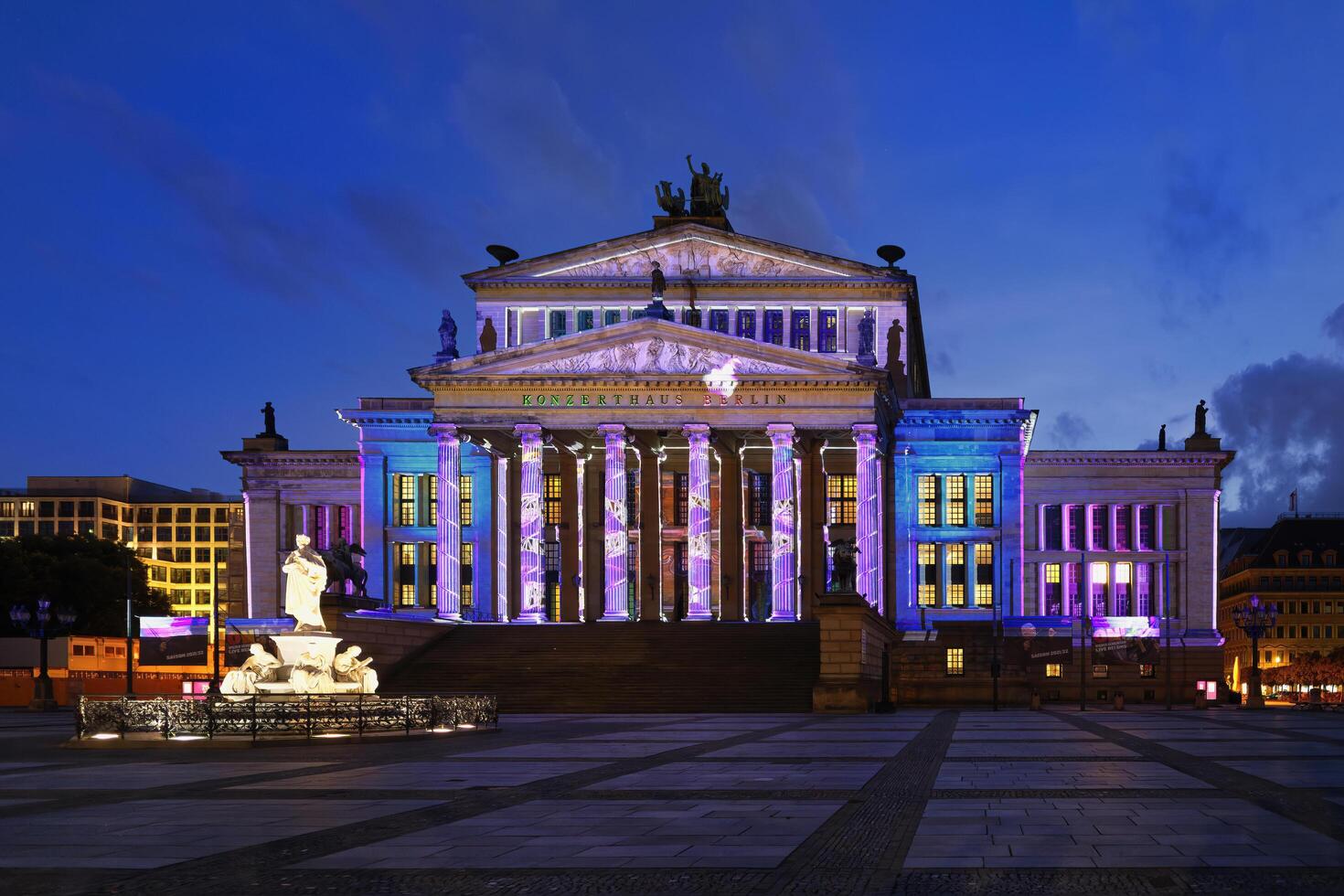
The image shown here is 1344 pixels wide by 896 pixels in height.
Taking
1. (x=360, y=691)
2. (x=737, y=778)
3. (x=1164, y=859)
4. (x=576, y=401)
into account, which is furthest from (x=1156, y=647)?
(x=1164, y=859)

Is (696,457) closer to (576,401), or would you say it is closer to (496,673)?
(576,401)

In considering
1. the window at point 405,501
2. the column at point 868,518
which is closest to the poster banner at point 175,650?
the window at point 405,501

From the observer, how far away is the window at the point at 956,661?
83.5 m

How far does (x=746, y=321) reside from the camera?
3472 inches

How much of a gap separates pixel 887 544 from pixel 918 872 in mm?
74080

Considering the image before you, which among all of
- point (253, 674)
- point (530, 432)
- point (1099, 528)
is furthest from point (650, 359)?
point (253, 674)

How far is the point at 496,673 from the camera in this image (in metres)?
64.6

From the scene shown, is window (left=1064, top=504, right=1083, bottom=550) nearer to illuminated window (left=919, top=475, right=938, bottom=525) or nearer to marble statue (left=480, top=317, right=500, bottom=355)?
illuminated window (left=919, top=475, right=938, bottom=525)

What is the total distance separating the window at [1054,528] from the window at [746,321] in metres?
23.7

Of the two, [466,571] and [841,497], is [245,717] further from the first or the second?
[841,497]

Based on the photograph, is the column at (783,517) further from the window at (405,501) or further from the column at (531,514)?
the window at (405,501)

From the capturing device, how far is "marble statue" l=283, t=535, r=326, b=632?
3822cm

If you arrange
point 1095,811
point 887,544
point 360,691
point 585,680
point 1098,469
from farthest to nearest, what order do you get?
point 1098,469 → point 887,544 → point 585,680 → point 360,691 → point 1095,811

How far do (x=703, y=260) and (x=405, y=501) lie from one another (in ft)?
74.2
